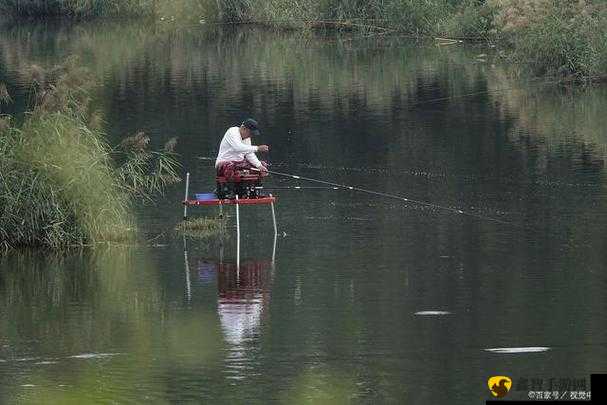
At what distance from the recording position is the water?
12727 millimetres

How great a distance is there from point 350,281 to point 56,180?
354 cm

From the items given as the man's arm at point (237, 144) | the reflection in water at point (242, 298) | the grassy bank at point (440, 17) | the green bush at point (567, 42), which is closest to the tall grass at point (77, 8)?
the grassy bank at point (440, 17)

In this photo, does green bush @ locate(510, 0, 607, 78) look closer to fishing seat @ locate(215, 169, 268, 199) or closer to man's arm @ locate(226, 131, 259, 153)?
man's arm @ locate(226, 131, 259, 153)

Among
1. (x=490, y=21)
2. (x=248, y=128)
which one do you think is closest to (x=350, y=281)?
(x=248, y=128)

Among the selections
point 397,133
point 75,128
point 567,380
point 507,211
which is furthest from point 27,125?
point 397,133

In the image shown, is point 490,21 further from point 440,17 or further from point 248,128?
point 248,128

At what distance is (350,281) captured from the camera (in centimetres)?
1647

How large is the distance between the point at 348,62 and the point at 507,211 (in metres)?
25.1

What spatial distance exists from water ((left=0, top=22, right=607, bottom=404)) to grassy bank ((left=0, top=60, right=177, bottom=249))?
32 cm

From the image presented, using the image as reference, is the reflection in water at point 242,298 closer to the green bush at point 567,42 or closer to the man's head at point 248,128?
the man's head at point 248,128

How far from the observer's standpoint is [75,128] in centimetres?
1880

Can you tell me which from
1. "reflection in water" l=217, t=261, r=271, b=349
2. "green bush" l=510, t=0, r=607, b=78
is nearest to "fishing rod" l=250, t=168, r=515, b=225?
"reflection in water" l=217, t=261, r=271, b=349

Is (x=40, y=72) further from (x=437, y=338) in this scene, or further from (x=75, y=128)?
(x=437, y=338)

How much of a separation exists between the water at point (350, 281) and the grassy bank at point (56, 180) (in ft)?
1.04
